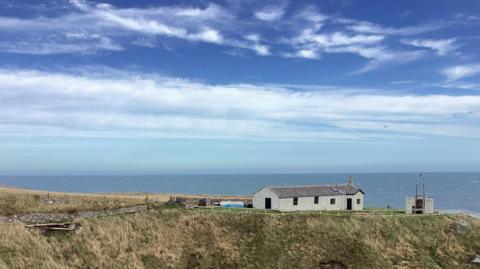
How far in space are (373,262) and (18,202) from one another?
38.6 metres

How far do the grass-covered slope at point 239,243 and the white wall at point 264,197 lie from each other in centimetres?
594

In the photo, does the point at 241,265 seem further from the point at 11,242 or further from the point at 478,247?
the point at 478,247

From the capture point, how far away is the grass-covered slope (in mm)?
41500

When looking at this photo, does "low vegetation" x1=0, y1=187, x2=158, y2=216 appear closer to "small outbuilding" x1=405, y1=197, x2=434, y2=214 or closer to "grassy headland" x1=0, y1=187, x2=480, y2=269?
"grassy headland" x1=0, y1=187, x2=480, y2=269

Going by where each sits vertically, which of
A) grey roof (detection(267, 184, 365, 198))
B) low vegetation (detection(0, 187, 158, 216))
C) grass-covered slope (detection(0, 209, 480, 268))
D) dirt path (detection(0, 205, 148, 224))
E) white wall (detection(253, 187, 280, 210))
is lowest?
grass-covered slope (detection(0, 209, 480, 268))

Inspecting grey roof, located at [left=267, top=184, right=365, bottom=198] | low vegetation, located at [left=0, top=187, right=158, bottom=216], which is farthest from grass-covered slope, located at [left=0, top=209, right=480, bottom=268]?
grey roof, located at [left=267, top=184, right=365, bottom=198]

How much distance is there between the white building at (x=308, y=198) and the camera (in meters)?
56.2

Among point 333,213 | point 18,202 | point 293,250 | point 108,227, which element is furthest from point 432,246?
point 18,202

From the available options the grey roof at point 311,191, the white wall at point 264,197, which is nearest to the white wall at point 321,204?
the grey roof at point 311,191

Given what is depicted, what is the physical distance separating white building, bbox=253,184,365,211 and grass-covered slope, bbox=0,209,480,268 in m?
6.20

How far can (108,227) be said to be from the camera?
45.3 m

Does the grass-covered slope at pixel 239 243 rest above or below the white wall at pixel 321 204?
below

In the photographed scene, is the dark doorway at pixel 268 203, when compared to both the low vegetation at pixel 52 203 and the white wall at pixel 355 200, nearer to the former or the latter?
the white wall at pixel 355 200

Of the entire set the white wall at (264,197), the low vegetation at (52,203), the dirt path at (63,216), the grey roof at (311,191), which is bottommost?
the dirt path at (63,216)
